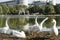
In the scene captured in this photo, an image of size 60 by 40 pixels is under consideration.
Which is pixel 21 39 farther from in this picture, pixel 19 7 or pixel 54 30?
pixel 19 7

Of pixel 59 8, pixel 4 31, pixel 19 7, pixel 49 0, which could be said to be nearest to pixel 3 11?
pixel 19 7

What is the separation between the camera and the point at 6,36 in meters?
7.78

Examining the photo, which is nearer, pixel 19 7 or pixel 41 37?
pixel 41 37

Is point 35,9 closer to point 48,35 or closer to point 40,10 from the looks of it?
point 40,10

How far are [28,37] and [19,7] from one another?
117 feet

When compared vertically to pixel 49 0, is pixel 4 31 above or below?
above

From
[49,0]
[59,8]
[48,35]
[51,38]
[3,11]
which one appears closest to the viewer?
[51,38]

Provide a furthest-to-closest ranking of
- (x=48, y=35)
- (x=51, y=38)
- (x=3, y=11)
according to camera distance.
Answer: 1. (x=3, y=11)
2. (x=48, y=35)
3. (x=51, y=38)

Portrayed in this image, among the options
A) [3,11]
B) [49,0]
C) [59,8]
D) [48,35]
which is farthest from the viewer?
[49,0]

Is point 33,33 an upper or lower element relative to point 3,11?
upper

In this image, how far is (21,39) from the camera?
7.46 metres

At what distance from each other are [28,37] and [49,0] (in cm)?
5802

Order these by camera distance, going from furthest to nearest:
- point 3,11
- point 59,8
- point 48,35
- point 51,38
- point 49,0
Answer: point 49,0 → point 59,8 → point 3,11 → point 48,35 → point 51,38

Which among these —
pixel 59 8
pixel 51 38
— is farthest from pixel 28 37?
pixel 59 8
